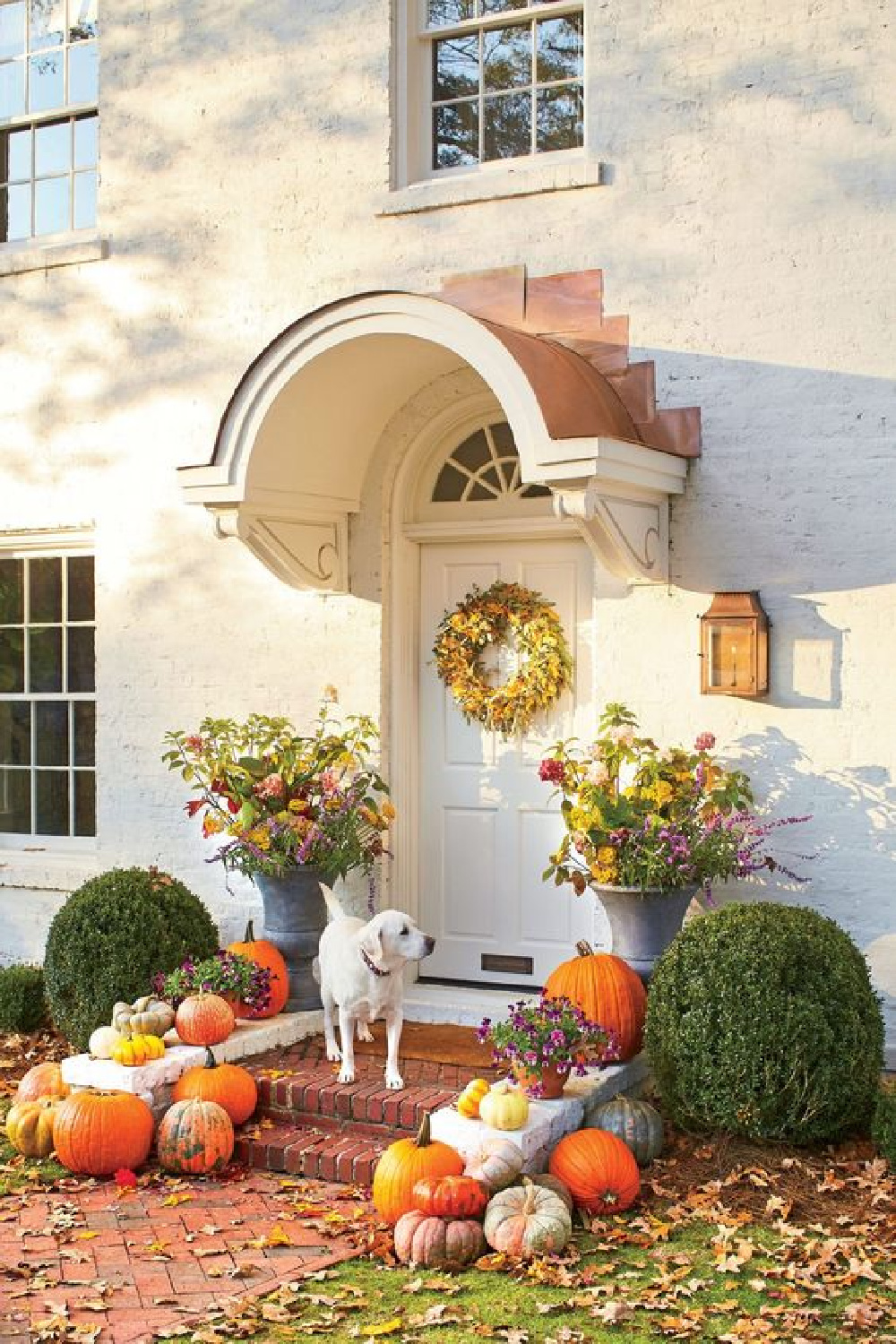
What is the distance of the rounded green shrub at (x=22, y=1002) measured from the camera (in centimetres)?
899

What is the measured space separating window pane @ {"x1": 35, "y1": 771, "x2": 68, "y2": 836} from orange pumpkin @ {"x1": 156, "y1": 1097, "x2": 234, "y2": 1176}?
11.9 ft

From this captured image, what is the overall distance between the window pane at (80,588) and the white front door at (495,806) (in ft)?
7.60

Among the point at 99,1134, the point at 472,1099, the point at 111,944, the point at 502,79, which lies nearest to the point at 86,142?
the point at 502,79

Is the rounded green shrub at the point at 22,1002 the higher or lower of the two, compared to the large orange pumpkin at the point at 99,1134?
higher

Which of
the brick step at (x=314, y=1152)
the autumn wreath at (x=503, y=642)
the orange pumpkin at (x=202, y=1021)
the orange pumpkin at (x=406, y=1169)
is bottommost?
the brick step at (x=314, y=1152)

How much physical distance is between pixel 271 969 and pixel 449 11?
5.19 m

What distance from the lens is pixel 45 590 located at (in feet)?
33.2

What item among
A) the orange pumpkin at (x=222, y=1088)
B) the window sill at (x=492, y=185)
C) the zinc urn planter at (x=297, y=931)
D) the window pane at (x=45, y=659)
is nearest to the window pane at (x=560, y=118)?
the window sill at (x=492, y=185)

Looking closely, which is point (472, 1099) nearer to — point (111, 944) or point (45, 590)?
point (111, 944)

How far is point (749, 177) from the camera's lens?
7637 millimetres

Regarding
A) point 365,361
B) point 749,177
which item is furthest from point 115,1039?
point 749,177

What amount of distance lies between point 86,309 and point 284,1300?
20.7 ft

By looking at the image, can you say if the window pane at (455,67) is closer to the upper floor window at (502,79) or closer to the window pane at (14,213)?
the upper floor window at (502,79)

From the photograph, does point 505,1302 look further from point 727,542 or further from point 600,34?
point 600,34
